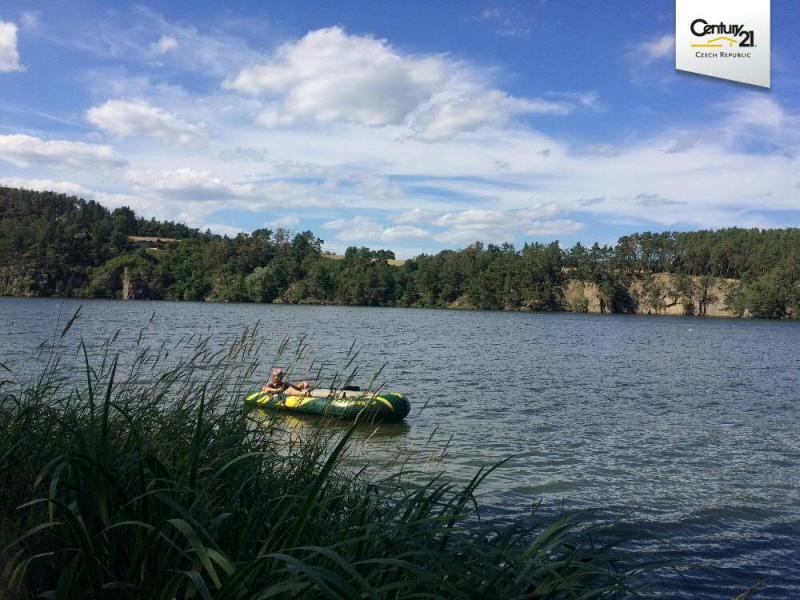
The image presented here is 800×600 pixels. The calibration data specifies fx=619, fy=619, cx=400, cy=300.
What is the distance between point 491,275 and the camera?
407 ft

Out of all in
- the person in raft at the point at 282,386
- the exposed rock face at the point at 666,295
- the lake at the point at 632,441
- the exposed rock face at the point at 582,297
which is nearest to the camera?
the person in raft at the point at 282,386

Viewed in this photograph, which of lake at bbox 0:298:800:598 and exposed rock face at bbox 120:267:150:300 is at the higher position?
exposed rock face at bbox 120:267:150:300

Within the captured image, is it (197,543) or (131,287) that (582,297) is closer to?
(131,287)

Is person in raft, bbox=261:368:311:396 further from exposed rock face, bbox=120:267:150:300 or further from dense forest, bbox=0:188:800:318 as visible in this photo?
exposed rock face, bbox=120:267:150:300

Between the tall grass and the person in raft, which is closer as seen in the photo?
the tall grass

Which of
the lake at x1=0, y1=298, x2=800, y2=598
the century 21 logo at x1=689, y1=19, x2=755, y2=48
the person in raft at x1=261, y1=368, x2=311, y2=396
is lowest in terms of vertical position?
the lake at x1=0, y1=298, x2=800, y2=598

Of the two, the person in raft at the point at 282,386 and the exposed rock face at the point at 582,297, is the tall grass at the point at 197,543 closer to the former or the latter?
the person in raft at the point at 282,386

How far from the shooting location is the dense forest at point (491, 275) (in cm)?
11244

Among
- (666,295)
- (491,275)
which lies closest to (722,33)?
(491,275)

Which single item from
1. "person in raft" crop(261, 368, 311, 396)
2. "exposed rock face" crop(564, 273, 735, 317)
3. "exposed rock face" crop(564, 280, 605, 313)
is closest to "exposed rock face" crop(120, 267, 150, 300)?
"exposed rock face" crop(564, 280, 605, 313)

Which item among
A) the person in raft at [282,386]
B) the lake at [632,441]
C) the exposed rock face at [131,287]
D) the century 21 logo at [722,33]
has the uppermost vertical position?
the century 21 logo at [722,33]

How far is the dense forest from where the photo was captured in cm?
11244

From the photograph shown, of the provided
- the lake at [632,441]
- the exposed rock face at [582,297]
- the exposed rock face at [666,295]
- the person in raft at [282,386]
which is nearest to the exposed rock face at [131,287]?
the exposed rock face at [582,297]

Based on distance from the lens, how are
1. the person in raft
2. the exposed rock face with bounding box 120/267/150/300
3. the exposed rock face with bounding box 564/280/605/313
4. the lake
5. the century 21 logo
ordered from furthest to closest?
1. the exposed rock face with bounding box 564/280/605/313
2. the exposed rock face with bounding box 120/267/150/300
3. the century 21 logo
4. the lake
5. the person in raft
